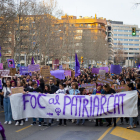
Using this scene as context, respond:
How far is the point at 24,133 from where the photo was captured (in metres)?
7.93

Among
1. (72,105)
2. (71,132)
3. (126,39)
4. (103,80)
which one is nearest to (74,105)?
(72,105)

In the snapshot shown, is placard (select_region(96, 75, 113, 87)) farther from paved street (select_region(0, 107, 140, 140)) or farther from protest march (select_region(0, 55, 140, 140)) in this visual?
paved street (select_region(0, 107, 140, 140))

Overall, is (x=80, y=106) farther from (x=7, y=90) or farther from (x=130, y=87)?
(x=7, y=90)

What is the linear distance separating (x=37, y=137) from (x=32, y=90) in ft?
7.94

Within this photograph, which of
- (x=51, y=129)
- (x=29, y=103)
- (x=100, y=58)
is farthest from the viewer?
(x=100, y=58)

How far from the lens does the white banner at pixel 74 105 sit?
8648 millimetres

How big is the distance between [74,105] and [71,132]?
1.14 m

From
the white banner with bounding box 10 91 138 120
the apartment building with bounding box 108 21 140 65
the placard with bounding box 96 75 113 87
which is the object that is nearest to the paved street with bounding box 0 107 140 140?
the white banner with bounding box 10 91 138 120

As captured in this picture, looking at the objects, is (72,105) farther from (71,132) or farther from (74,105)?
(71,132)

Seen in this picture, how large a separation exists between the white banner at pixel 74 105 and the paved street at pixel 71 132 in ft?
1.35

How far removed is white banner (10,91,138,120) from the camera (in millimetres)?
8648

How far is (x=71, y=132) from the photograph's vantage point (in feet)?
26.3

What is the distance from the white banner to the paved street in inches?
16.2

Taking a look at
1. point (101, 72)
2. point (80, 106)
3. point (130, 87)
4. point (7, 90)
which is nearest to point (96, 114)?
A: point (80, 106)
